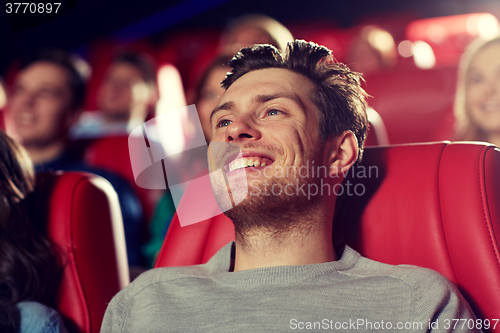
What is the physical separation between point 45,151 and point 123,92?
2.75ft

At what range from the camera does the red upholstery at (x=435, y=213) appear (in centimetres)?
74

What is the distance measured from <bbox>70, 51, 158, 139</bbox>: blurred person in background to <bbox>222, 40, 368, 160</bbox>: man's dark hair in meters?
1.44

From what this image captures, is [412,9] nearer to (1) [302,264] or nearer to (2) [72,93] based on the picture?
(2) [72,93]

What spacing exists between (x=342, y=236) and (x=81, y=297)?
1.80 feet

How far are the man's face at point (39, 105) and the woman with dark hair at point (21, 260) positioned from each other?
33.3 inches

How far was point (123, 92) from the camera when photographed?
256 cm

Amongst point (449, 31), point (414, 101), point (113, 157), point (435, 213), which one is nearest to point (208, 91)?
point (113, 157)

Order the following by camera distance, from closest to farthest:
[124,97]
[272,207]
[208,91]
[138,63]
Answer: [272,207], [208,91], [124,97], [138,63]

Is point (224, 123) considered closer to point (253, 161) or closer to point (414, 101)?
point (253, 161)

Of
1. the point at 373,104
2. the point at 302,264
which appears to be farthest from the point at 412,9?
the point at 302,264

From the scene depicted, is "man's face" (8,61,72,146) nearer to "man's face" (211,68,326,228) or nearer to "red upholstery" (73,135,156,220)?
"red upholstery" (73,135,156,220)

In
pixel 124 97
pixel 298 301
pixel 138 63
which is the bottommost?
pixel 298 301

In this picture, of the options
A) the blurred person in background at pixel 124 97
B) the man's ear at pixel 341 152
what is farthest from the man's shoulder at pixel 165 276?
the blurred person in background at pixel 124 97

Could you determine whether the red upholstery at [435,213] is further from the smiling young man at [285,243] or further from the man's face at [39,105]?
the man's face at [39,105]
